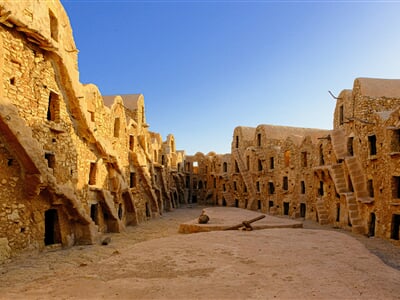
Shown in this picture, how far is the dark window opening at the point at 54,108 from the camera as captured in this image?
45.6ft

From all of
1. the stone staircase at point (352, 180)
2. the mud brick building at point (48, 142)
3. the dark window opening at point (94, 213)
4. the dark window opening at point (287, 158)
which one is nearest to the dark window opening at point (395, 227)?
the stone staircase at point (352, 180)

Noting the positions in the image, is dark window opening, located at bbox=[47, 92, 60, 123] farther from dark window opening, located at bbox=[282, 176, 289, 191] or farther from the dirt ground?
dark window opening, located at bbox=[282, 176, 289, 191]

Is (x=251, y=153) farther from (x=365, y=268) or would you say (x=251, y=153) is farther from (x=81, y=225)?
(x=365, y=268)

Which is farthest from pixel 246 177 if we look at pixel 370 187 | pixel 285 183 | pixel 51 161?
pixel 51 161

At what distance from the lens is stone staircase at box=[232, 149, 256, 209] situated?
119 ft

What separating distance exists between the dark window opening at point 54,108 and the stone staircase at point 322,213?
19.8 metres

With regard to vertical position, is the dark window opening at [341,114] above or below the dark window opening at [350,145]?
above

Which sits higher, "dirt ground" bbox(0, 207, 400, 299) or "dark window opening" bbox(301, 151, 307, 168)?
"dark window opening" bbox(301, 151, 307, 168)

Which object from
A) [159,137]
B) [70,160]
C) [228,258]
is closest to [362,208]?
[228,258]

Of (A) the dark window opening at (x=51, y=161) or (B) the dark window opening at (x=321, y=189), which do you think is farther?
(B) the dark window opening at (x=321, y=189)

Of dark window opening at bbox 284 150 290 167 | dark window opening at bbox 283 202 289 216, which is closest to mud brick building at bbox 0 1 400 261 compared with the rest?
dark window opening at bbox 284 150 290 167

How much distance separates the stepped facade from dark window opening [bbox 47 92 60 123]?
55.0 feet

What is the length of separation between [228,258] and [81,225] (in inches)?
346

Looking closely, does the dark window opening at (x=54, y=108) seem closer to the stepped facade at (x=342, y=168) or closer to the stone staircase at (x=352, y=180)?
the stepped facade at (x=342, y=168)
